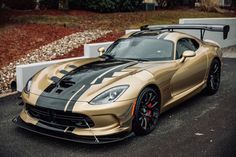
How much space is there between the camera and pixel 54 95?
4.79m

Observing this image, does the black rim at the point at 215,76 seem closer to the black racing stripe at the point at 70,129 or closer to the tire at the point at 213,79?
the tire at the point at 213,79

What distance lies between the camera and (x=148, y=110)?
5121 millimetres

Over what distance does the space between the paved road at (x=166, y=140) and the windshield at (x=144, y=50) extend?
1.02m

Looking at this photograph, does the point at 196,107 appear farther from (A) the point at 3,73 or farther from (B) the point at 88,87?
(A) the point at 3,73

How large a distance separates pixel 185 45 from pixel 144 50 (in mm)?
956

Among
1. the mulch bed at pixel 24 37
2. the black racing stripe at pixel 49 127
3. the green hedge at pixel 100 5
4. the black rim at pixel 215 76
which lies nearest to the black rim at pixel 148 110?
the black racing stripe at pixel 49 127

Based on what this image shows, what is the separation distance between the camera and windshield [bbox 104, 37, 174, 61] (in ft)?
19.5

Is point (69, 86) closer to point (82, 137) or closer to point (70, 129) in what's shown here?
point (70, 129)

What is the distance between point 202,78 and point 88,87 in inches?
107

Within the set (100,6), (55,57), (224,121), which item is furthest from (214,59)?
(100,6)

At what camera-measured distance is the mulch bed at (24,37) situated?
33.6 ft

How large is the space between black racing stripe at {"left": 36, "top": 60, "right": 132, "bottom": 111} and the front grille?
7cm

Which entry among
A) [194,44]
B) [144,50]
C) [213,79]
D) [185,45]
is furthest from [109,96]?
[213,79]

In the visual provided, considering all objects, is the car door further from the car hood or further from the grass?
the grass
